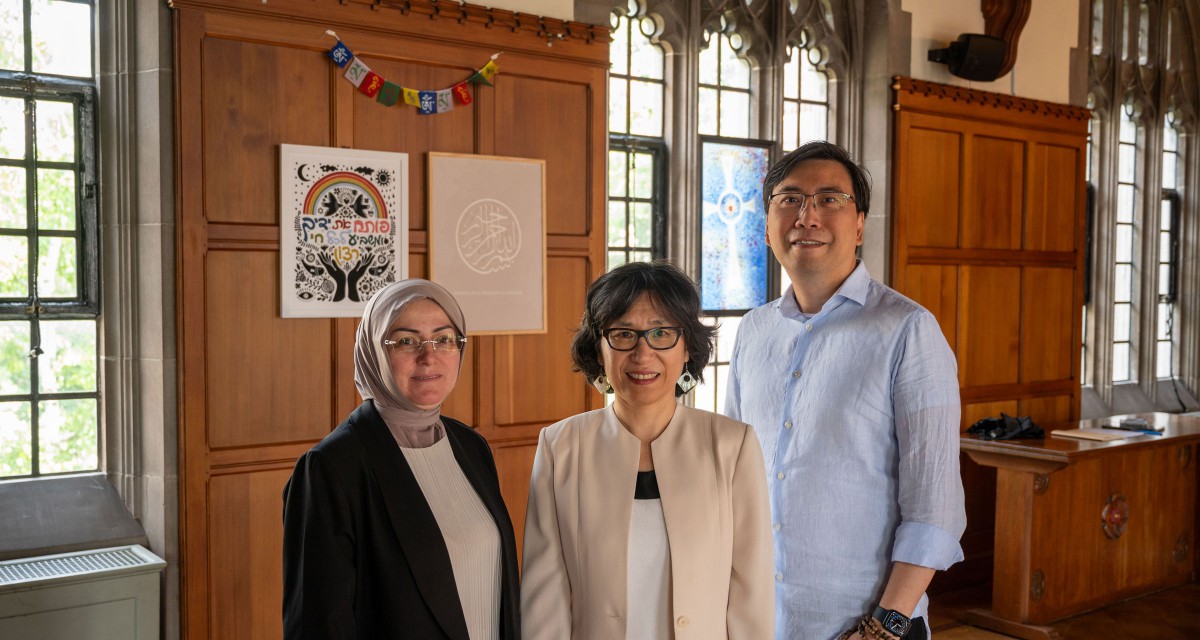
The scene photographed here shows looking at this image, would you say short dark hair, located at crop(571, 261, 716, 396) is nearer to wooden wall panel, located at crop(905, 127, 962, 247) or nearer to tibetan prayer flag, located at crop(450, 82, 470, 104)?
tibetan prayer flag, located at crop(450, 82, 470, 104)

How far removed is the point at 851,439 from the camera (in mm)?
2074

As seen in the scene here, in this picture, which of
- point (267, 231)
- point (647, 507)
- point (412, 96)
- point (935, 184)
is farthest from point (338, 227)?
point (935, 184)

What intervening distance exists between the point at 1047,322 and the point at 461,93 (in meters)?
4.20

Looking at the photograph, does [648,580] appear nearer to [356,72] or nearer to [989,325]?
[356,72]

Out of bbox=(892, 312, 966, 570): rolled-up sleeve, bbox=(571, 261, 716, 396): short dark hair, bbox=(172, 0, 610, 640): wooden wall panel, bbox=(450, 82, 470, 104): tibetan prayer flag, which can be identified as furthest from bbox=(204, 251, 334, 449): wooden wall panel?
bbox=(892, 312, 966, 570): rolled-up sleeve

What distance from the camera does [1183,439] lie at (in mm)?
5672

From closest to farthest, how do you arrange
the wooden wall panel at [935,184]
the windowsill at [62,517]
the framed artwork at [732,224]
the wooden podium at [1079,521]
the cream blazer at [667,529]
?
the cream blazer at [667,529] < the windowsill at [62,517] < the wooden podium at [1079,521] < the framed artwork at [732,224] < the wooden wall panel at [935,184]

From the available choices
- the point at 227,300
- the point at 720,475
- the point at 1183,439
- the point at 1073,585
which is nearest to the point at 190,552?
the point at 227,300

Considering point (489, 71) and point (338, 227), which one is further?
point (489, 71)

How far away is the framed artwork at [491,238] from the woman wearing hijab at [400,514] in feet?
7.21

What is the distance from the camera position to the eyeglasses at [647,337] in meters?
1.90

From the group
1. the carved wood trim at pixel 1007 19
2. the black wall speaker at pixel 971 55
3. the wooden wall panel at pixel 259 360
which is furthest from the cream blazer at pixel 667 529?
the carved wood trim at pixel 1007 19

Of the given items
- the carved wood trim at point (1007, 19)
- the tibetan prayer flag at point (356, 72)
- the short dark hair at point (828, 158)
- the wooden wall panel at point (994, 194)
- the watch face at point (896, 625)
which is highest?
the carved wood trim at point (1007, 19)

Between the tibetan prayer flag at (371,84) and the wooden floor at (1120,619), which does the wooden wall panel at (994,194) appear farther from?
the tibetan prayer flag at (371,84)
